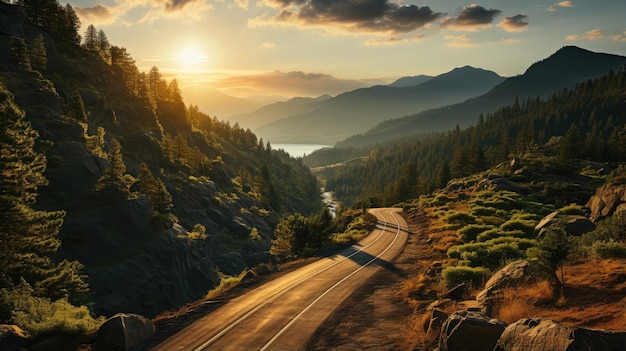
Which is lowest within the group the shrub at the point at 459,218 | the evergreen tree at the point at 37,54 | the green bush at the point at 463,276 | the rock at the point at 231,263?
the rock at the point at 231,263

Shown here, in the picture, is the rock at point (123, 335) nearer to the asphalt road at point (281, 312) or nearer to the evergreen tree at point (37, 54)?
the asphalt road at point (281, 312)

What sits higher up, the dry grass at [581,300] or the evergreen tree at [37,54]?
the evergreen tree at [37,54]

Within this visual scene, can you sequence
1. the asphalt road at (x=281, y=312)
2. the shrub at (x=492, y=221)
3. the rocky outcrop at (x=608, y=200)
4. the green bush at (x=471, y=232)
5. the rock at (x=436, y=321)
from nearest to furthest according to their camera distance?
the rock at (x=436, y=321)
the asphalt road at (x=281, y=312)
the rocky outcrop at (x=608, y=200)
the green bush at (x=471, y=232)
the shrub at (x=492, y=221)

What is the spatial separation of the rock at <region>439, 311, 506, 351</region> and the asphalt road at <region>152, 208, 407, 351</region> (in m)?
5.88

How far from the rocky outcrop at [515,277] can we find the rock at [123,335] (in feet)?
43.7

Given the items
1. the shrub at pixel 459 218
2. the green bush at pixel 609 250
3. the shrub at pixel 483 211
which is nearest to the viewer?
the green bush at pixel 609 250

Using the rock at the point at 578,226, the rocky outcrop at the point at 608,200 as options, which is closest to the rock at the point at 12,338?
the rock at the point at 578,226

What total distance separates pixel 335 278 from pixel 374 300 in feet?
20.0

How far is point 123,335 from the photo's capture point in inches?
540

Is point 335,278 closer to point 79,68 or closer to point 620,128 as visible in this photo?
point 79,68

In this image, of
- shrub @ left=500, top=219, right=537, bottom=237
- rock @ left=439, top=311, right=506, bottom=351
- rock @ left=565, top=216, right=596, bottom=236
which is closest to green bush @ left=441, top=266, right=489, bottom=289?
rock @ left=439, top=311, right=506, bottom=351

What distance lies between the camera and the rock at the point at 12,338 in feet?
39.4

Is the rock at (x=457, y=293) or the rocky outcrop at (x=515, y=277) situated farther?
the rock at (x=457, y=293)

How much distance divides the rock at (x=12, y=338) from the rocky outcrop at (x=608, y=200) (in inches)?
1373
